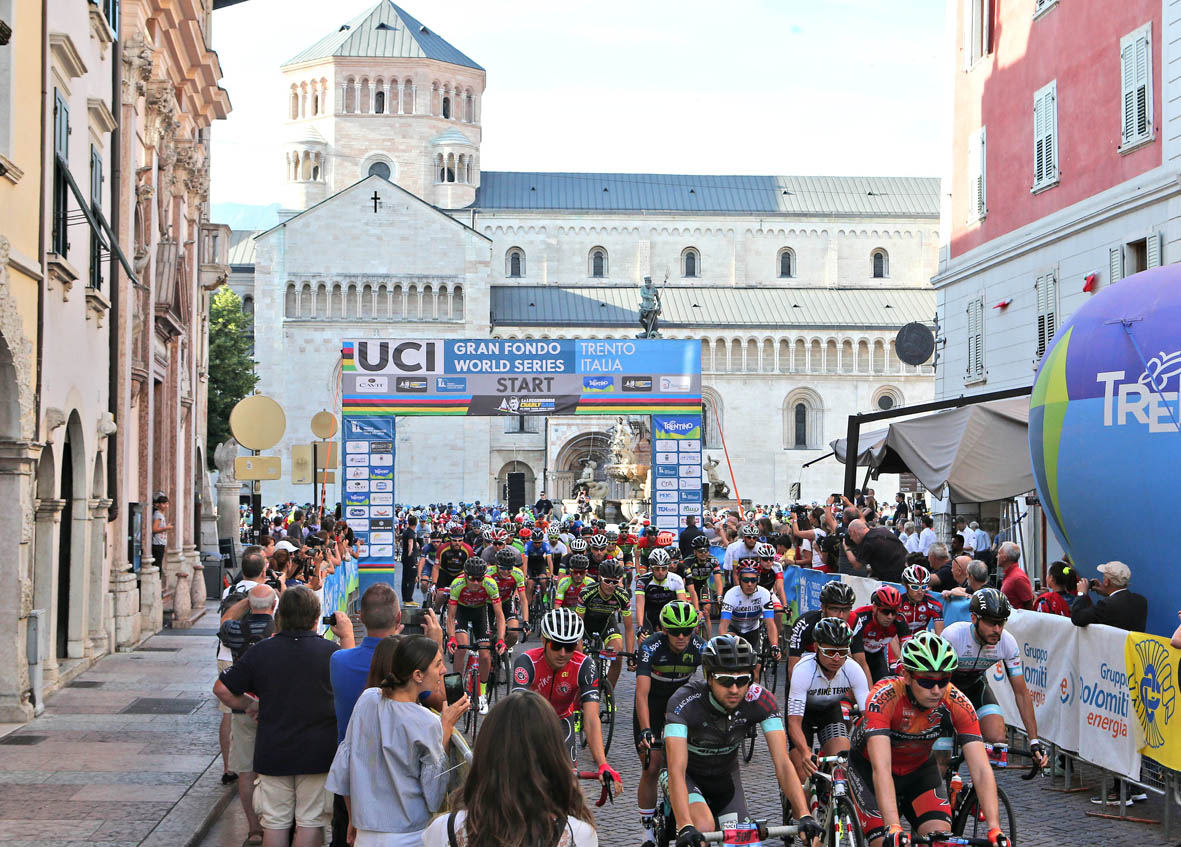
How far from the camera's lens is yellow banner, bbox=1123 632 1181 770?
371 inches

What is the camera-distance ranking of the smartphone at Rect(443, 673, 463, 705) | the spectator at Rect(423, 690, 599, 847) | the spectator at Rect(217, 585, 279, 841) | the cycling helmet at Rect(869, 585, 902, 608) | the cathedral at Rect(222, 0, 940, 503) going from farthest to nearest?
the cathedral at Rect(222, 0, 940, 503)
the cycling helmet at Rect(869, 585, 902, 608)
the spectator at Rect(217, 585, 279, 841)
the smartphone at Rect(443, 673, 463, 705)
the spectator at Rect(423, 690, 599, 847)

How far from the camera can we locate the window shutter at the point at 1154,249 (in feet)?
70.6

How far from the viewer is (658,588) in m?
14.0

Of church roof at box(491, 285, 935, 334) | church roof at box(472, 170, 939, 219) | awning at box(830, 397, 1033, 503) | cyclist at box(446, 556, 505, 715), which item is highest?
church roof at box(472, 170, 939, 219)

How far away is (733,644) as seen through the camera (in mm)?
6699

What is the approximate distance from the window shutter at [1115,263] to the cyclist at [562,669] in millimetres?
16687

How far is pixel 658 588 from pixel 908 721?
6.84 m

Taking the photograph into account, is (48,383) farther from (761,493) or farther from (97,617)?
(761,493)

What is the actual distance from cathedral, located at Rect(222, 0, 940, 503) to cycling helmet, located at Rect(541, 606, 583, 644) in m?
60.8

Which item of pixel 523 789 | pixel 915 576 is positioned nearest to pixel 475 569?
pixel 915 576

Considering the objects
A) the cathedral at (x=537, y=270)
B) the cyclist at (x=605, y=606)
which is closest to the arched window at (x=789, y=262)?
the cathedral at (x=537, y=270)

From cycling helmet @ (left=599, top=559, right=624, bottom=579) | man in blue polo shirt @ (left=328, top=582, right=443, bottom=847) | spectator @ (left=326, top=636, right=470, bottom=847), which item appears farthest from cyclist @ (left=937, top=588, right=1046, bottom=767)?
cycling helmet @ (left=599, top=559, right=624, bottom=579)

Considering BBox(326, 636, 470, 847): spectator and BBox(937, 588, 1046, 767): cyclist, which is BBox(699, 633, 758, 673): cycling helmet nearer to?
BBox(326, 636, 470, 847): spectator

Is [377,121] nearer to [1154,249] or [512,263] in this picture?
[512,263]
